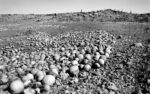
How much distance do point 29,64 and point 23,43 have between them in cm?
391

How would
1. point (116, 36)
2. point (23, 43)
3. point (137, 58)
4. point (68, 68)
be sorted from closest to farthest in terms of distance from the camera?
point (68, 68) < point (137, 58) < point (116, 36) < point (23, 43)

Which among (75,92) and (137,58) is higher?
(137,58)

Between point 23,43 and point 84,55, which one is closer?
point 84,55

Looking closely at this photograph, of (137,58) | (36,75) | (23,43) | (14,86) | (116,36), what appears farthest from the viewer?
(23,43)

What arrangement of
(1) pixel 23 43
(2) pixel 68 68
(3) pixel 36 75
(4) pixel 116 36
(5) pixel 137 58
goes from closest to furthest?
(3) pixel 36 75
(2) pixel 68 68
(5) pixel 137 58
(4) pixel 116 36
(1) pixel 23 43

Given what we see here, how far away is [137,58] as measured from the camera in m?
7.03

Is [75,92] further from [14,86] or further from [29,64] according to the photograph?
[29,64]

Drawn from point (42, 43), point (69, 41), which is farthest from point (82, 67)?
point (42, 43)

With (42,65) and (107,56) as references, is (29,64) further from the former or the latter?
(107,56)

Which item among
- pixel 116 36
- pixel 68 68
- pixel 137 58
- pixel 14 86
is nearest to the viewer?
pixel 14 86

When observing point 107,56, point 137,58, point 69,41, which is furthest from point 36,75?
point 69,41

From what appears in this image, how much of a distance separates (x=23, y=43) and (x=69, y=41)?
2258 mm

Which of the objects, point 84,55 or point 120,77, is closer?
point 120,77

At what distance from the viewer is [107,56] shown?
724 centimetres
